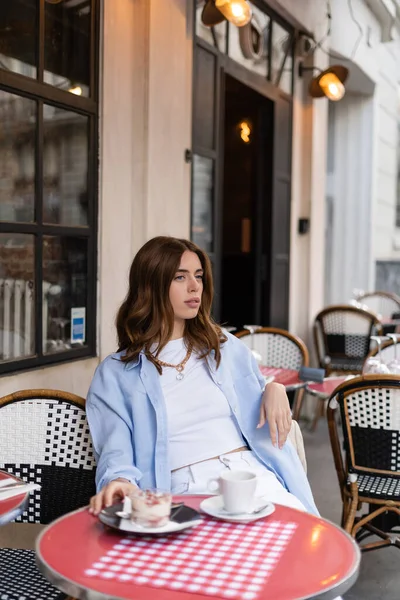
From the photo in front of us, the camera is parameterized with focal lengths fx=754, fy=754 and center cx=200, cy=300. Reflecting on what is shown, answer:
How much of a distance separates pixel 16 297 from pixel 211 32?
7.99 feet

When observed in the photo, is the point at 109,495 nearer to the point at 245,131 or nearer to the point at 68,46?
the point at 68,46

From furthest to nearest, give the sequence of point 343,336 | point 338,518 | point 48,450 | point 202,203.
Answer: point 343,336 < point 202,203 < point 338,518 < point 48,450

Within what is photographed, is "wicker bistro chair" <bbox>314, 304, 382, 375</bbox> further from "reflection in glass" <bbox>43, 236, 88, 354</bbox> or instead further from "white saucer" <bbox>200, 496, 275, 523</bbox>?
"white saucer" <bbox>200, 496, 275, 523</bbox>

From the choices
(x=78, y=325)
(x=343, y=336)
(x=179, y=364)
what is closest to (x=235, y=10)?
(x=78, y=325)

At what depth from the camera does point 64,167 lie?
3.40 meters

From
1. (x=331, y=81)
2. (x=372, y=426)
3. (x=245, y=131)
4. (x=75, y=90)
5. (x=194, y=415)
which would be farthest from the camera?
(x=245, y=131)

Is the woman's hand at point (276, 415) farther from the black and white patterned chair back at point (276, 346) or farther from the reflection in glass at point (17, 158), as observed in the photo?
the black and white patterned chair back at point (276, 346)

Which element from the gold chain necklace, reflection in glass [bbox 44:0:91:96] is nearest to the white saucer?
the gold chain necklace

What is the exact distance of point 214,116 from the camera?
4719mm

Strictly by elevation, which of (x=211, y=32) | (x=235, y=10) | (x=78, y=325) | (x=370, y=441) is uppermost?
(x=211, y=32)

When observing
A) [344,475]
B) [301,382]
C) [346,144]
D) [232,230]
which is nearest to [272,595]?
[344,475]

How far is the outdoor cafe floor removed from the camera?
312 centimetres

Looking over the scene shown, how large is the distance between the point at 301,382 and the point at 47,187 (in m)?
1.45

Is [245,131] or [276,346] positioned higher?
[245,131]
